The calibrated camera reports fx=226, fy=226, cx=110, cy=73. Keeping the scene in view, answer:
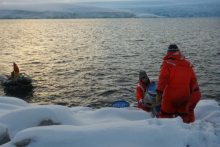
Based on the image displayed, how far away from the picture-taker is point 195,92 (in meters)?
6.38

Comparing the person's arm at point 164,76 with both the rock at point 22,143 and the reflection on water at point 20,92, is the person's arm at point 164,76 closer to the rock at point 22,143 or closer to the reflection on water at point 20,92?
the rock at point 22,143

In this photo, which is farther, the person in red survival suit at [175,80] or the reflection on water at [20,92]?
the reflection on water at [20,92]

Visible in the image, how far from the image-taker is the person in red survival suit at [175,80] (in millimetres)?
5852

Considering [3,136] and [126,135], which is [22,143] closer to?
[3,136]

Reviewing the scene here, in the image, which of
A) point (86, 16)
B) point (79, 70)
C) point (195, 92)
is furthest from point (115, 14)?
point (195, 92)

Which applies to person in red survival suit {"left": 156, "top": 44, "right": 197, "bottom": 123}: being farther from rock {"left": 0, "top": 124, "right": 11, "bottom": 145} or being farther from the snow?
rock {"left": 0, "top": 124, "right": 11, "bottom": 145}

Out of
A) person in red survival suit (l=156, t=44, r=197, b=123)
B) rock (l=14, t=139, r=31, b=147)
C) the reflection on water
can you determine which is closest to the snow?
rock (l=14, t=139, r=31, b=147)

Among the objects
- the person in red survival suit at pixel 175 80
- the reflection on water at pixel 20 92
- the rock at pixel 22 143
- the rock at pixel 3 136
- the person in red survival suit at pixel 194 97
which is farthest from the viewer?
the reflection on water at pixel 20 92

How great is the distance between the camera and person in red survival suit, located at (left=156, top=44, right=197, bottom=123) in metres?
5.85

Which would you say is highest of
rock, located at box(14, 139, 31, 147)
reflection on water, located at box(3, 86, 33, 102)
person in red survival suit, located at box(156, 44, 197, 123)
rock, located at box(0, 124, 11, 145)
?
person in red survival suit, located at box(156, 44, 197, 123)

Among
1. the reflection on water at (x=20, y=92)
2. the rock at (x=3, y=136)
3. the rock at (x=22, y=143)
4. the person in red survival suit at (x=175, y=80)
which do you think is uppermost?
the person in red survival suit at (x=175, y=80)

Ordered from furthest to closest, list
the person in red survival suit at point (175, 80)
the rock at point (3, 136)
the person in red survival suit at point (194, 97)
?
the person in red survival suit at point (194, 97), the person in red survival suit at point (175, 80), the rock at point (3, 136)

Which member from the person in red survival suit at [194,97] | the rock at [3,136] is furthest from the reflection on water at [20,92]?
the person in red survival suit at [194,97]

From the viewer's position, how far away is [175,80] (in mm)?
5871
